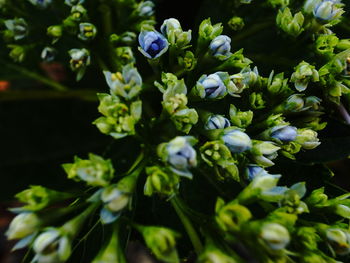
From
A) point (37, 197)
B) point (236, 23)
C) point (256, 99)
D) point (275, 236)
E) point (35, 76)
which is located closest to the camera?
point (275, 236)

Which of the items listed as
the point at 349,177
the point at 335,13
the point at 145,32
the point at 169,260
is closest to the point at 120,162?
the point at 145,32

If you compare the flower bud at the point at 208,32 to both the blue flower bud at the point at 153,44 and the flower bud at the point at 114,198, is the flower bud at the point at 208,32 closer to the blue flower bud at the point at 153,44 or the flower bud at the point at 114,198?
the blue flower bud at the point at 153,44

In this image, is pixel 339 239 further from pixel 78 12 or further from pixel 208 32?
pixel 78 12

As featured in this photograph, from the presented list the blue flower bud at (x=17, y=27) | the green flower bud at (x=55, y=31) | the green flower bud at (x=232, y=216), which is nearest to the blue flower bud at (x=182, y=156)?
the green flower bud at (x=232, y=216)

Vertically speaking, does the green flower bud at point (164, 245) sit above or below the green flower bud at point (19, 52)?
below

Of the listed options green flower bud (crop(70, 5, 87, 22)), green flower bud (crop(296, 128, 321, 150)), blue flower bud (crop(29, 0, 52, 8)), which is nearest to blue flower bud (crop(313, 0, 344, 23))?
green flower bud (crop(296, 128, 321, 150))

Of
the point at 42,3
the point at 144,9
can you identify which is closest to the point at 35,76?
the point at 42,3
